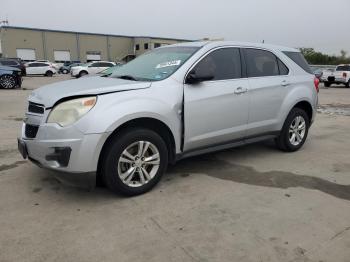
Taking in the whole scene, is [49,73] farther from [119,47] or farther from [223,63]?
[119,47]

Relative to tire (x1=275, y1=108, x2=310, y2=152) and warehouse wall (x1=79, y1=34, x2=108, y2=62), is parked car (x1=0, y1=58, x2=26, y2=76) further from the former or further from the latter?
warehouse wall (x1=79, y1=34, x2=108, y2=62)

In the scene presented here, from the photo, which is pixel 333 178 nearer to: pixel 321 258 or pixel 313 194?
pixel 313 194

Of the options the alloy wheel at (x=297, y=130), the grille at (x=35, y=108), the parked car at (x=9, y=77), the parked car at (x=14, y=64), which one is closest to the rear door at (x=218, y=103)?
the alloy wheel at (x=297, y=130)

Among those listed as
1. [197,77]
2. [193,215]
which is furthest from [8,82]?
[193,215]

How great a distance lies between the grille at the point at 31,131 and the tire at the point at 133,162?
2.52 feet

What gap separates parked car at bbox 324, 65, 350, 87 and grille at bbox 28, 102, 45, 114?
76.3 feet

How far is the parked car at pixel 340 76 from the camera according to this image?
2350cm

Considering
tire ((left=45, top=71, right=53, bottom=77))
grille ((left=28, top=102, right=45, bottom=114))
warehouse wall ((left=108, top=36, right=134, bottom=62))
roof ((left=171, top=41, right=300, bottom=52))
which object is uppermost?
warehouse wall ((left=108, top=36, right=134, bottom=62))

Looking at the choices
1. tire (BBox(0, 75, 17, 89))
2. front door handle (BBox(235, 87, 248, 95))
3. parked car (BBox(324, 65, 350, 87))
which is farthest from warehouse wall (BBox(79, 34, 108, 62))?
front door handle (BBox(235, 87, 248, 95))

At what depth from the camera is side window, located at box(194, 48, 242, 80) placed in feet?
15.1

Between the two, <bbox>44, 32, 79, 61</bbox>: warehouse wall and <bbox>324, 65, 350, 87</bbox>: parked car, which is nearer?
<bbox>324, 65, 350, 87</bbox>: parked car

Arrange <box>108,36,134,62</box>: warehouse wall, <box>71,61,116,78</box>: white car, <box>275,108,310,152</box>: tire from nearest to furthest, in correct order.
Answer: <box>275,108,310,152</box>: tire → <box>71,61,116,78</box>: white car → <box>108,36,134,62</box>: warehouse wall

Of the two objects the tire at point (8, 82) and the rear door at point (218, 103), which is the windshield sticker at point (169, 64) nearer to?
the rear door at point (218, 103)

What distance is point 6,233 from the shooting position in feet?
10.6
